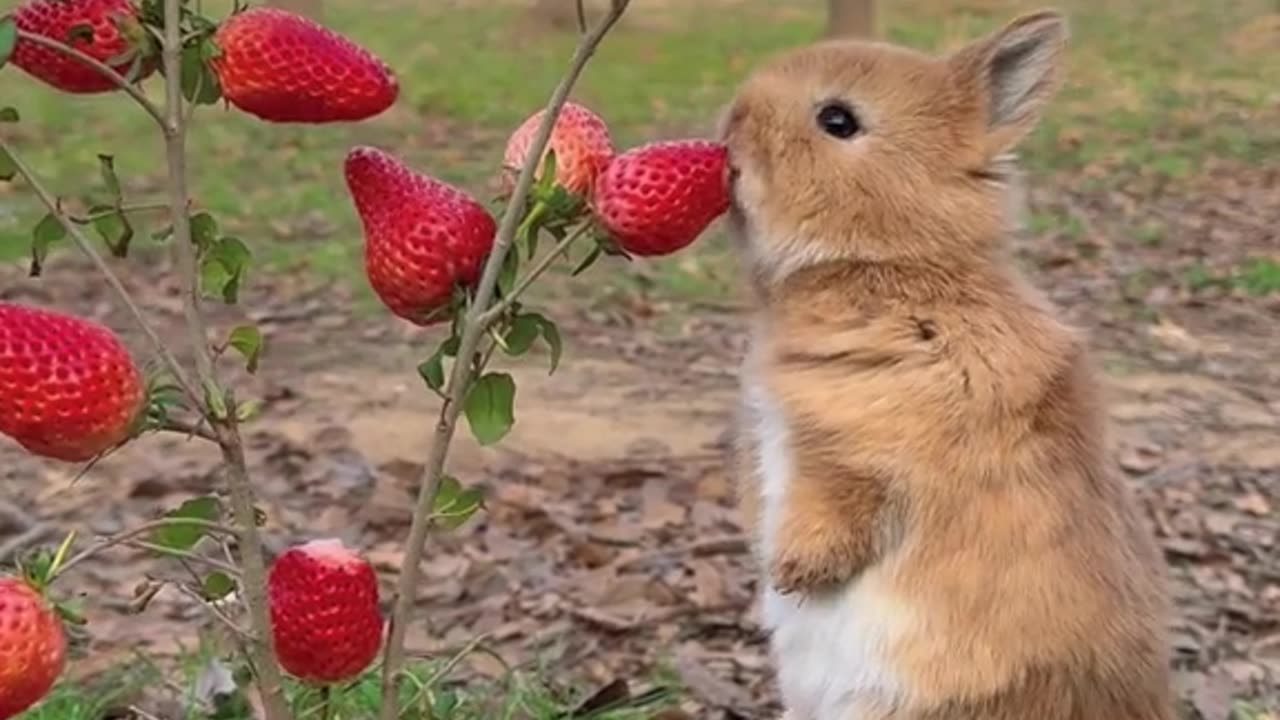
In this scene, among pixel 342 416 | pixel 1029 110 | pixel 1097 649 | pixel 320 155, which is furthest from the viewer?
pixel 320 155

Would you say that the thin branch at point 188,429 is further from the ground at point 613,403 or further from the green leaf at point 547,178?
the ground at point 613,403

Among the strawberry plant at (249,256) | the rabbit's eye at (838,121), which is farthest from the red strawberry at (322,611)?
the rabbit's eye at (838,121)

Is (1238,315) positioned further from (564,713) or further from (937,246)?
(937,246)

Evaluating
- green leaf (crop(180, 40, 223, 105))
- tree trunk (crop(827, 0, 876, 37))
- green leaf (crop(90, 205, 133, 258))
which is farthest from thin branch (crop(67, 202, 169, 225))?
tree trunk (crop(827, 0, 876, 37))

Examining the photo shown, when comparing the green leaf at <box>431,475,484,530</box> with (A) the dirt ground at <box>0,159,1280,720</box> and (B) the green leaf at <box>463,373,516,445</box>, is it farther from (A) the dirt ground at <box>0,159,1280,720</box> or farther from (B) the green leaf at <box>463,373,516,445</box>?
(A) the dirt ground at <box>0,159,1280,720</box>

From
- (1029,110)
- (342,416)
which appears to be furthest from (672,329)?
(1029,110)

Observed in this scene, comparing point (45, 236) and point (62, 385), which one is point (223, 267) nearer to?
point (45, 236)
